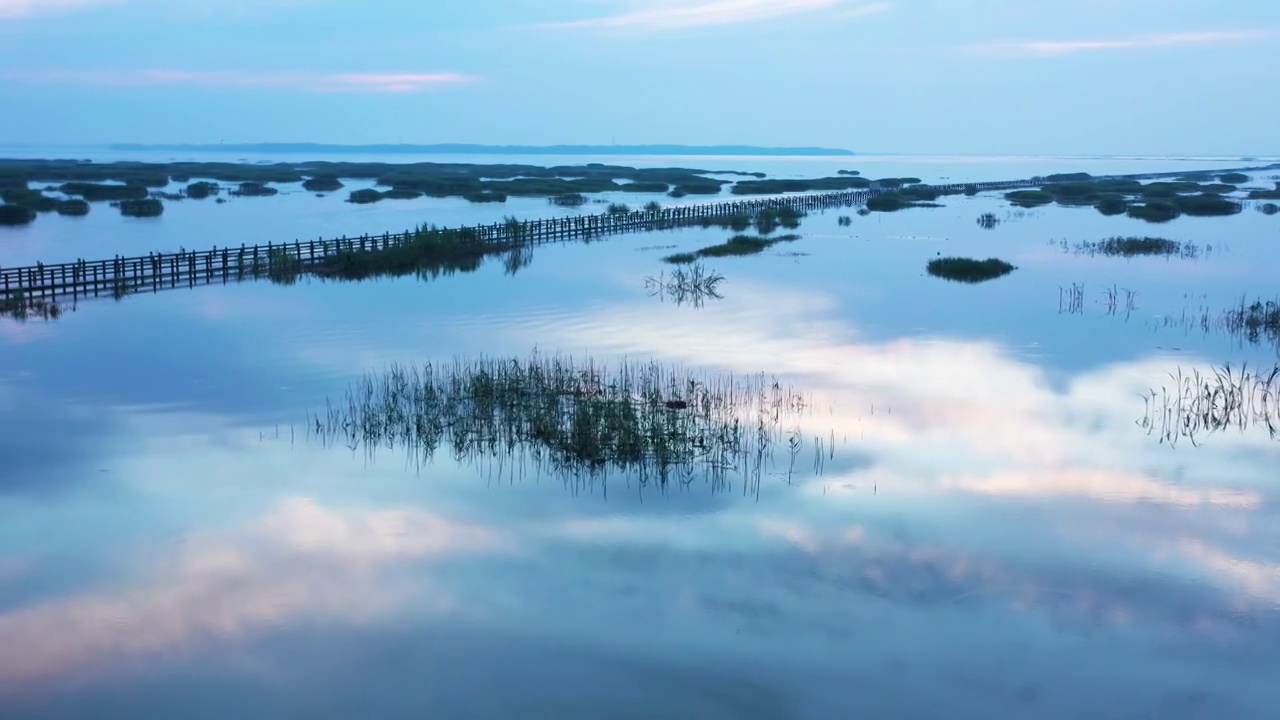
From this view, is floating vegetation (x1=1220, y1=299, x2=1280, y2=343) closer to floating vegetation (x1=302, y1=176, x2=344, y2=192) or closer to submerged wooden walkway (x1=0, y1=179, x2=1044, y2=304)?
submerged wooden walkway (x1=0, y1=179, x2=1044, y2=304)

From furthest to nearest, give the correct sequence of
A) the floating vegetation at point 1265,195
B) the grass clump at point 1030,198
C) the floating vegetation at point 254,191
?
the floating vegetation at point 254,191, the floating vegetation at point 1265,195, the grass clump at point 1030,198

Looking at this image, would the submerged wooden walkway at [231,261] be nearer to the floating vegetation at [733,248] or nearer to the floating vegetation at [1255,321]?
the floating vegetation at [733,248]

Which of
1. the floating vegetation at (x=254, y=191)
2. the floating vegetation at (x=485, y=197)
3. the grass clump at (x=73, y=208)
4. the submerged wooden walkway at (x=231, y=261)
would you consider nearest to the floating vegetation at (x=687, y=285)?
the submerged wooden walkway at (x=231, y=261)

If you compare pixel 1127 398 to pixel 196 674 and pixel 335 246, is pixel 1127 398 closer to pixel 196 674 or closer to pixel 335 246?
pixel 196 674

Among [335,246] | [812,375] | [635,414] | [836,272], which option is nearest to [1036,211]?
[836,272]

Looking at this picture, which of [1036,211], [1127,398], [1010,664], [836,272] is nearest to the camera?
[1010,664]
